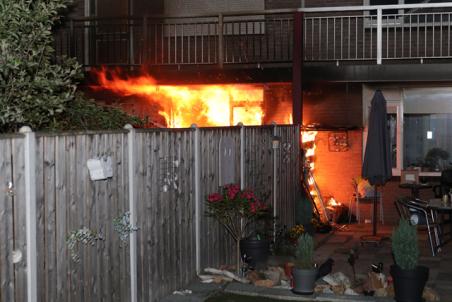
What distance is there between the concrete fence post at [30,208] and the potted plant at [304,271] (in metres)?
3.58

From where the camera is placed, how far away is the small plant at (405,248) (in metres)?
7.64

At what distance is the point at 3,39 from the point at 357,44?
32.0 ft

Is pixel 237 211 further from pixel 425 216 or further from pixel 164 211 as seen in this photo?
pixel 425 216

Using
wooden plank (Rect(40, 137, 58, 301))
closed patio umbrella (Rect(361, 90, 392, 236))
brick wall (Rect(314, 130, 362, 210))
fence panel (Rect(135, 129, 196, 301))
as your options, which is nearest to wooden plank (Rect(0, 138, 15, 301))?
wooden plank (Rect(40, 137, 58, 301))

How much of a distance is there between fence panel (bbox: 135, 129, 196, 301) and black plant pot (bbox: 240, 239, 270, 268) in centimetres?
85

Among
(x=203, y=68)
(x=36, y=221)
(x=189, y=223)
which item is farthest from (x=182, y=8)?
(x=36, y=221)

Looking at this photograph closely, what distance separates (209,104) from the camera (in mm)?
15445

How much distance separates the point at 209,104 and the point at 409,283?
334 inches

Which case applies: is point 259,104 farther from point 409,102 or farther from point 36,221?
point 36,221

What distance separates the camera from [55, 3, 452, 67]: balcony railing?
14.4 m

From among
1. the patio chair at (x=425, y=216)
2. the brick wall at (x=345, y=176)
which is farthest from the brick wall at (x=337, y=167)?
the patio chair at (x=425, y=216)

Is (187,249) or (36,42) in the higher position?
(36,42)

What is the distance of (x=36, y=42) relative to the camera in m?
6.65

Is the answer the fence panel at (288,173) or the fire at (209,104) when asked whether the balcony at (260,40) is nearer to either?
the fire at (209,104)
